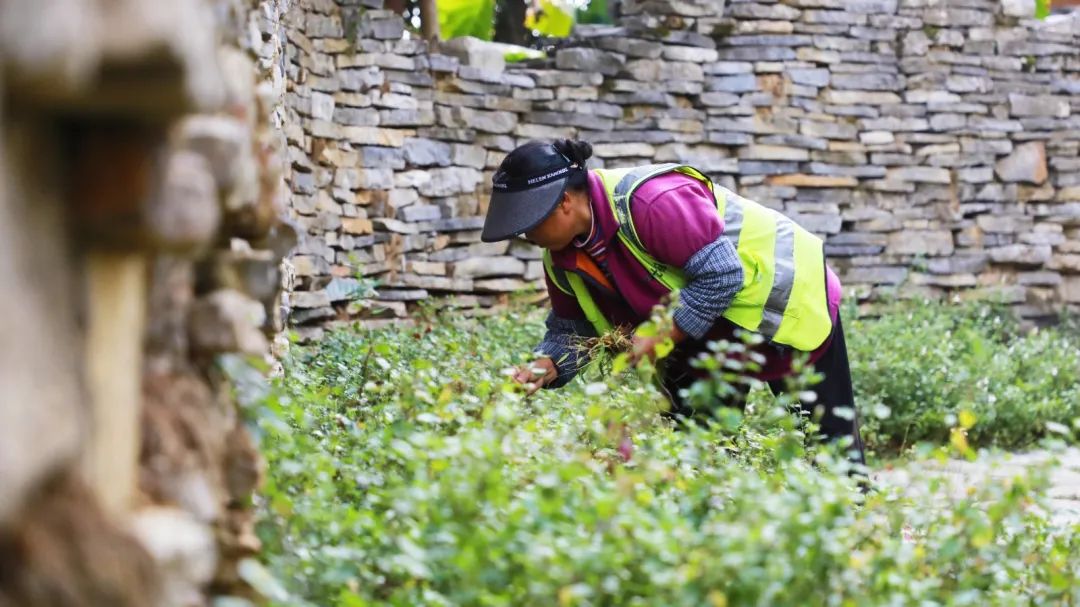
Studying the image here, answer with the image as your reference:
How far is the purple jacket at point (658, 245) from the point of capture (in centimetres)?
333

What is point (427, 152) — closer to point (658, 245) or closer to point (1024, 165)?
point (658, 245)

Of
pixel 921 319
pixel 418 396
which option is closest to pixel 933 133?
pixel 921 319

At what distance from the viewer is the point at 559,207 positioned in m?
3.36

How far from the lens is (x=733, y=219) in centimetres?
349

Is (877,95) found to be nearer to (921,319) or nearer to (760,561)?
(921,319)

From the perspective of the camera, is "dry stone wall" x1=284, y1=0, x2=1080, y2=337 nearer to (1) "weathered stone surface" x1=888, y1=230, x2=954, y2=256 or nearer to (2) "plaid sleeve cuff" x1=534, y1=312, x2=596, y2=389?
(1) "weathered stone surface" x1=888, y1=230, x2=954, y2=256

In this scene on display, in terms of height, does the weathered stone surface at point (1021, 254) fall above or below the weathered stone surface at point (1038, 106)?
below

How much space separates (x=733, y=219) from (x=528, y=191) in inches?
24.9

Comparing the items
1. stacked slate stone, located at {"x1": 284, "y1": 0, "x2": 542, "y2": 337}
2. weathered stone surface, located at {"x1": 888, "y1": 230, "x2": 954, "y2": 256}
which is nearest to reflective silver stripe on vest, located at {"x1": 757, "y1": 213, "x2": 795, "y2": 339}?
stacked slate stone, located at {"x1": 284, "y1": 0, "x2": 542, "y2": 337}

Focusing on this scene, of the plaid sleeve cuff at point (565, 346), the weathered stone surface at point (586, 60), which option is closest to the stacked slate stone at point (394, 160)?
the weathered stone surface at point (586, 60)

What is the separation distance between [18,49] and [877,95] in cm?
727

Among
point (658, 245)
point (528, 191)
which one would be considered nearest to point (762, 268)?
point (658, 245)

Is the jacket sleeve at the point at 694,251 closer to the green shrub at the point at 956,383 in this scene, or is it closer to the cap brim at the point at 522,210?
the cap brim at the point at 522,210

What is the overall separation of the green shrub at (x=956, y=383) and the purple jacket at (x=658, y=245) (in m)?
1.86
